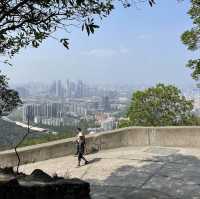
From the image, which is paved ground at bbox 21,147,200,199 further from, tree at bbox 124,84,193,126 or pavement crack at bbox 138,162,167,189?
tree at bbox 124,84,193,126

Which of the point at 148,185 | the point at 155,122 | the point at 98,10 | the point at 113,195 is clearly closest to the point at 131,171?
the point at 148,185

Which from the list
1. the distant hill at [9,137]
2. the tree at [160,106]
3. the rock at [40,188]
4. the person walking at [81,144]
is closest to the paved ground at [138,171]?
the person walking at [81,144]

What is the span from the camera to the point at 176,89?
109 feet

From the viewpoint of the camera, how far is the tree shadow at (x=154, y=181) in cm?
1054

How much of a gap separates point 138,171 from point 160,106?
20769 millimetres

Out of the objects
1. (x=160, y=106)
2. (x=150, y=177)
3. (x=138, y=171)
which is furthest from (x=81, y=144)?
(x=160, y=106)

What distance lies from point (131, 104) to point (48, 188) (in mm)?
26194

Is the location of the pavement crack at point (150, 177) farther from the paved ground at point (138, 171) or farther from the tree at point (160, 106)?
the tree at point (160, 106)

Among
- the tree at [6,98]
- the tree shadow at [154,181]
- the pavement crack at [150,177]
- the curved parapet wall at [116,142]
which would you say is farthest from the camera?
the curved parapet wall at [116,142]

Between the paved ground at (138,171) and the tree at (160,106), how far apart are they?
16641 mm

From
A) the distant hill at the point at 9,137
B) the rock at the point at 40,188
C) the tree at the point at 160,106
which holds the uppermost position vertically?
the tree at the point at 160,106

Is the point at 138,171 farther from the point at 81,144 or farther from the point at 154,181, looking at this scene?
the point at 81,144

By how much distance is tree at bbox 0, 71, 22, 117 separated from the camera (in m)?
9.02

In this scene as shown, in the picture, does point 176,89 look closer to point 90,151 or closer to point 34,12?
point 90,151
